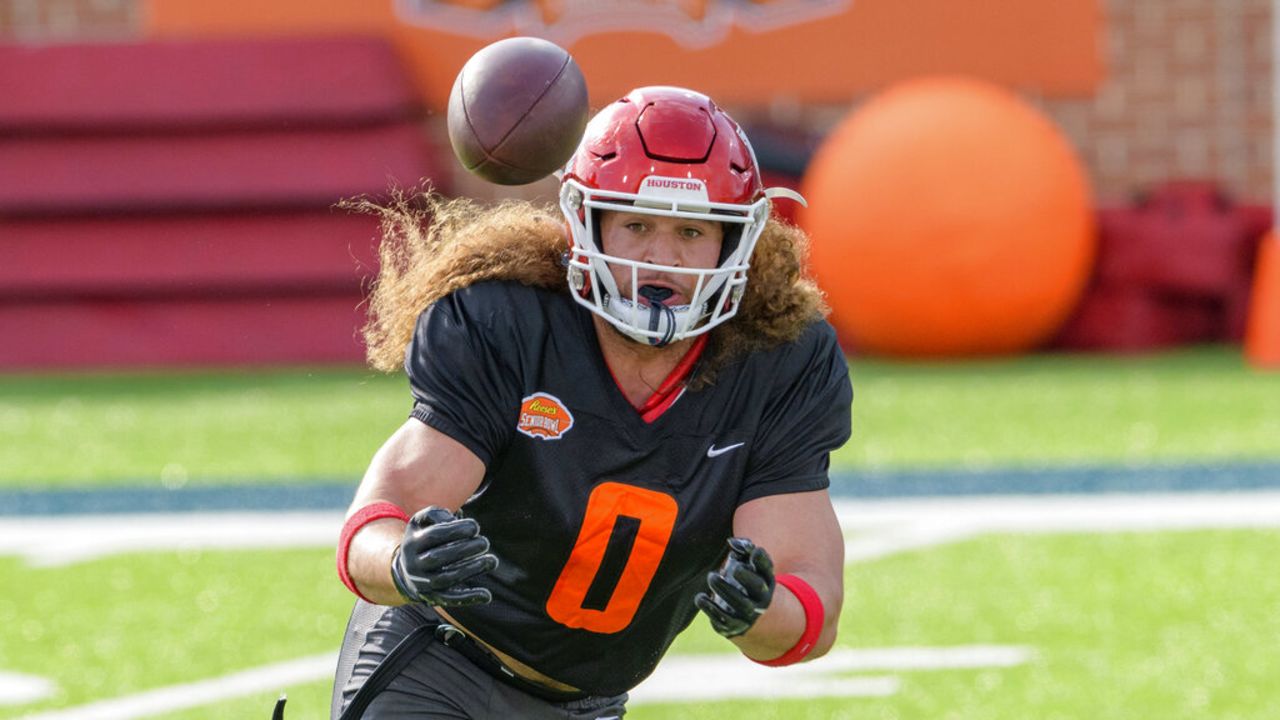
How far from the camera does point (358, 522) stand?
9.06 feet

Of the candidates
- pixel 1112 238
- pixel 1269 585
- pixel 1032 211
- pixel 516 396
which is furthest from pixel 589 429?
pixel 1112 238

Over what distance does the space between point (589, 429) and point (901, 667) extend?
2.00 meters

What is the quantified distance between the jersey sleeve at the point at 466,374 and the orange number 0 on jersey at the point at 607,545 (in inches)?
7.8

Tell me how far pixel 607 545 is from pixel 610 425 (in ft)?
0.64

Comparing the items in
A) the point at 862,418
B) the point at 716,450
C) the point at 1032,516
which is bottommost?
the point at 862,418

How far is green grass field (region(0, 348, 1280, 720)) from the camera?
14.9 feet

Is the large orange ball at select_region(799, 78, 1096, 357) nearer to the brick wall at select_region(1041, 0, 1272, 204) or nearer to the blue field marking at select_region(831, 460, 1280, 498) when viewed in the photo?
the brick wall at select_region(1041, 0, 1272, 204)

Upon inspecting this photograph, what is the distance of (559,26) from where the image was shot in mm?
12305

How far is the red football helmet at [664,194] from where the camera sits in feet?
9.75

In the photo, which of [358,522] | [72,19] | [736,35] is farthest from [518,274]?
[72,19]

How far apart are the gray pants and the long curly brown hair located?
45 centimetres

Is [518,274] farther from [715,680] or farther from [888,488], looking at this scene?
[888,488]

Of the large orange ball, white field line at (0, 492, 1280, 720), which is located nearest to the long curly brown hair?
white field line at (0, 492, 1280, 720)

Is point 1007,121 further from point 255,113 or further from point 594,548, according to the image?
point 594,548
